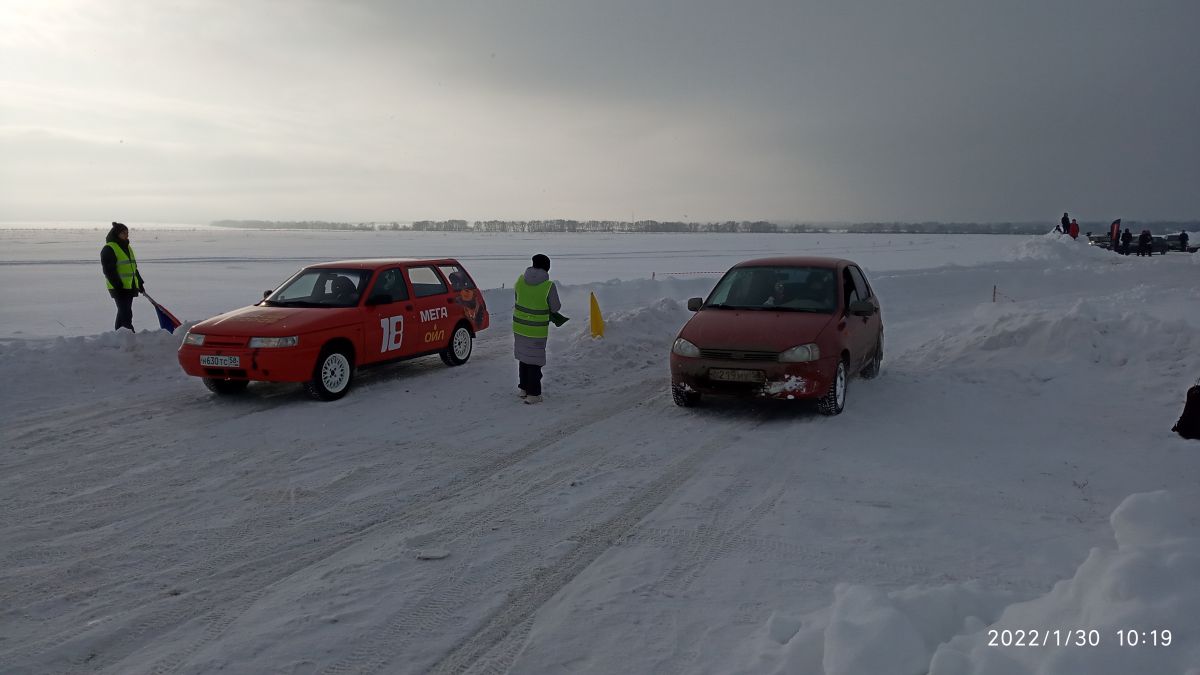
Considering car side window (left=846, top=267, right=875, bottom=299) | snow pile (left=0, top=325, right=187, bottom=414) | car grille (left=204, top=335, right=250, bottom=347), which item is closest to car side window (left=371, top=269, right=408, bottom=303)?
car grille (left=204, top=335, right=250, bottom=347)

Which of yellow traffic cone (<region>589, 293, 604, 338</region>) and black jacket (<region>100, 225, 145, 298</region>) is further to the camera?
yellow traffic cone (<region>589, 293, 604, 338</region>)

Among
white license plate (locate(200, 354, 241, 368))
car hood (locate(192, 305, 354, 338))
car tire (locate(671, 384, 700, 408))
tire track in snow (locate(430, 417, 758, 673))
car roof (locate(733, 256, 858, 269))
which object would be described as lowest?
tire track in snow (locate(430, 417, 758, 673))

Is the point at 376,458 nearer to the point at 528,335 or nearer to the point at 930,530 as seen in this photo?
the point at 528,335

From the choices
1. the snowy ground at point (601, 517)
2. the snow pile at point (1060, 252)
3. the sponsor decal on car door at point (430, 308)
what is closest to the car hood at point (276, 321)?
the snowy ground at point (601, 517)

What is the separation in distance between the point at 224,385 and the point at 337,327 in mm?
1551

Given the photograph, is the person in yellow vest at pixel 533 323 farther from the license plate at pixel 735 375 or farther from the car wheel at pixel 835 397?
the car wheel at pixel 835 397

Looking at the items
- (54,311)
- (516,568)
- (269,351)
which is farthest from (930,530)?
(54,311)

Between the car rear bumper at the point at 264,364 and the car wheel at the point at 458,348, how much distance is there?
2.71 metres

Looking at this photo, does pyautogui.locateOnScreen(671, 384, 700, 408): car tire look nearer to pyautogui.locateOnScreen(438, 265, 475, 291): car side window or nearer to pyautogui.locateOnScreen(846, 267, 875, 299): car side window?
pyautogui.locateOnScreen(846, 267, 875, 299): car side window

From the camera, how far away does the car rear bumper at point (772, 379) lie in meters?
7.94

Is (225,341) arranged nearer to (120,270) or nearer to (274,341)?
(274,341)

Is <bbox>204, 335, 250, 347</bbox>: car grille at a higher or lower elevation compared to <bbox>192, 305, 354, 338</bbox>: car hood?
lower

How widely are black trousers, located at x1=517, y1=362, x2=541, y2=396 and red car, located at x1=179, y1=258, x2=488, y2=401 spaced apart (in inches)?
78.1

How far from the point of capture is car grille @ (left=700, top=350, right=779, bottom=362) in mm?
7996
